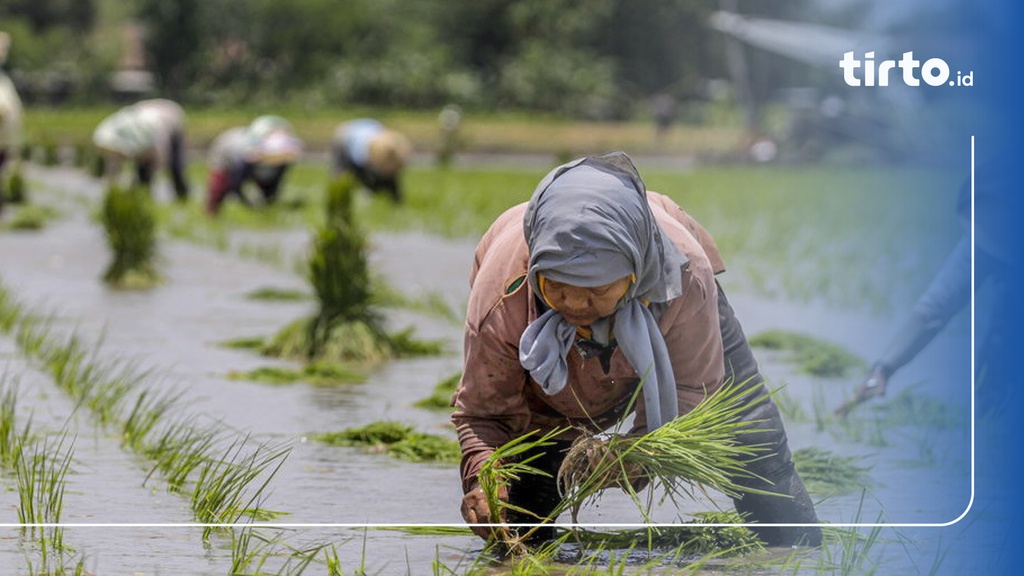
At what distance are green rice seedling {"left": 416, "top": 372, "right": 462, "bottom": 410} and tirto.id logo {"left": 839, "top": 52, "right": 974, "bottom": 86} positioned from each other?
3109 millimetres

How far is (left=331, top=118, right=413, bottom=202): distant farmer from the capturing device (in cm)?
2041

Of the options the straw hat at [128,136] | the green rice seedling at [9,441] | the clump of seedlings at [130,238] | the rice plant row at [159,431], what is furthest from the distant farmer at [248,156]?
the green rice seedling at [9,441]

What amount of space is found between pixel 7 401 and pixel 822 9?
288 centimetres

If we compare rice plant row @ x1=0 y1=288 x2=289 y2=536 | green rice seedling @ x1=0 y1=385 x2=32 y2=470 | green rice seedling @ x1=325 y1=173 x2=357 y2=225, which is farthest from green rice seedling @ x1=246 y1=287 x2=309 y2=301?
green rice seedling @ x1=0 y1=385 x2=32 y2=470

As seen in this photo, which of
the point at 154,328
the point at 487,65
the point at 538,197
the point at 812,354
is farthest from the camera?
the point at 487,65

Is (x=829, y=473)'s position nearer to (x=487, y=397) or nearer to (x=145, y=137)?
(x=487, y=397)

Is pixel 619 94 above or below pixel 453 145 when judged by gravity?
above

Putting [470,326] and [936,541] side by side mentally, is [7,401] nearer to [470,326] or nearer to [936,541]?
[470,326]

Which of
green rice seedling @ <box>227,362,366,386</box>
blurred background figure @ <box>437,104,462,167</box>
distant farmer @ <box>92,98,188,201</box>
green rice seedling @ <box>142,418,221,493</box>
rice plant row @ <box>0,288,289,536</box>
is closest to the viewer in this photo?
rice plant row @ <box>0,288,289,536</box>

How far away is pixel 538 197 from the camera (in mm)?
4758

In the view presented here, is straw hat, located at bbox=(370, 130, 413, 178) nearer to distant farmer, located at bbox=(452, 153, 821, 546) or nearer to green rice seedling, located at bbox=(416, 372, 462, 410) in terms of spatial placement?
green rice seedling, located at bbox=(416, 372, 462, 410)

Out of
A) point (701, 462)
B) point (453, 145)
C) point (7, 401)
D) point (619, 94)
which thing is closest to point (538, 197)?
point (701, 462)

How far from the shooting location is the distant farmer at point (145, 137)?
20.1 m

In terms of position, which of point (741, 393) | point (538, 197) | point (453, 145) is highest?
point (538, 197)
